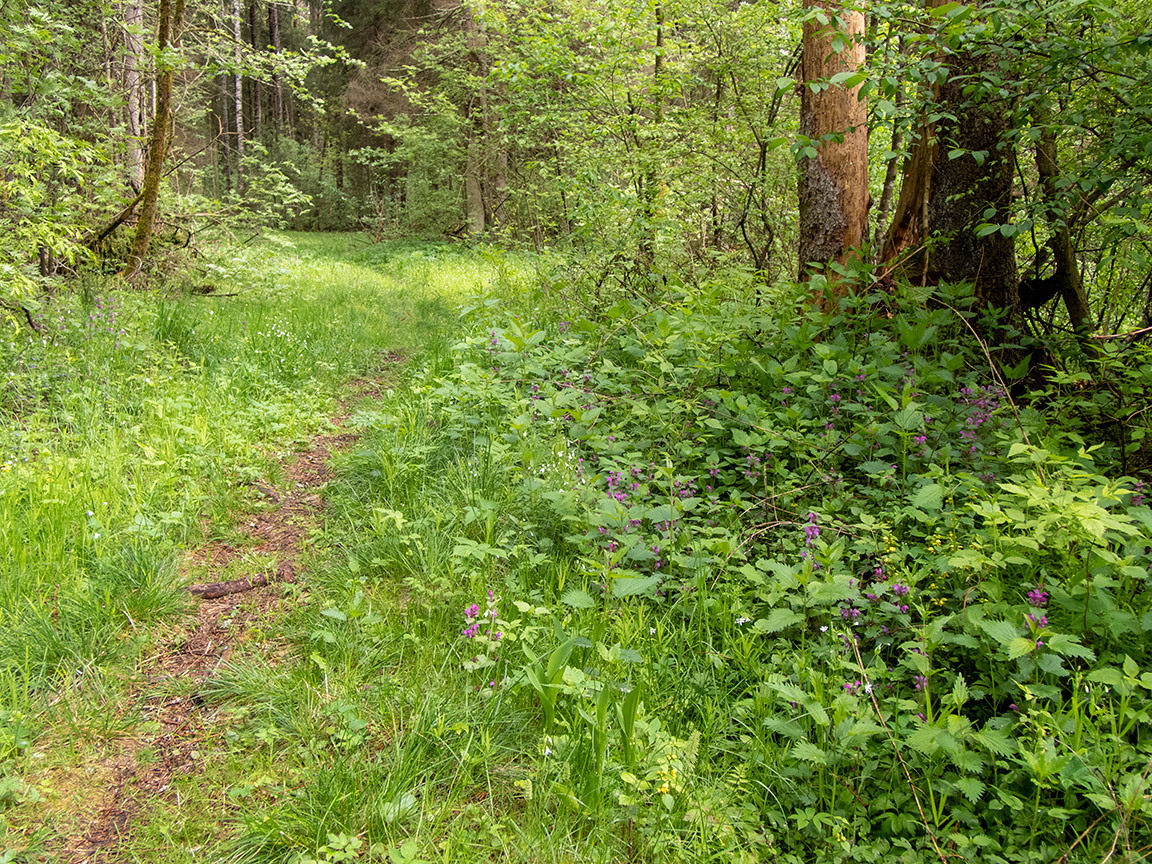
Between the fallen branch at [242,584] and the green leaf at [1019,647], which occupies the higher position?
the green leaf at [1019,647]

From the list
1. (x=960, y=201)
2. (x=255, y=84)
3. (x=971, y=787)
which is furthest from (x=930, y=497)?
(x=255, y=84)

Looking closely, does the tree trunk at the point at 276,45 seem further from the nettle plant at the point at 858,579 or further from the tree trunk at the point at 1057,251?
the tree trunk at the point at 1057,251

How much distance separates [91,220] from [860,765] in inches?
367

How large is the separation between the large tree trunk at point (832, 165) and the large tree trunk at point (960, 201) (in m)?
0.45

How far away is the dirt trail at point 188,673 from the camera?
1.92 meters

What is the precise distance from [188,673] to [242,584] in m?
0.61

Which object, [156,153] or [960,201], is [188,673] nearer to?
[960,201]

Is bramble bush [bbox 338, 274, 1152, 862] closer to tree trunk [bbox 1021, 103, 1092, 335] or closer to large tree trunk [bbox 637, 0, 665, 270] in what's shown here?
tree trunk [bbox 1021, 103, 1092, 335]

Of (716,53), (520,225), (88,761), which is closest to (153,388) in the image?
(88,761)

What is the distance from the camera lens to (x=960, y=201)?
173 inches

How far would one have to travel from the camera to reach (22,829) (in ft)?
6.02

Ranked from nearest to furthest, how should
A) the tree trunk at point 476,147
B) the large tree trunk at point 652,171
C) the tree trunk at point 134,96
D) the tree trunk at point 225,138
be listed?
1. the large tree trunk at point 652,171
2. the tree trunk at point 134,96
3. the tree trunk at point 476,147
4. the tree trunk at point 225,138

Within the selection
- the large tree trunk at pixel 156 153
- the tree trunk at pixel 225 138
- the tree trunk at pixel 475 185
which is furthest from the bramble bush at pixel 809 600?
the tree trunk at pixel 225 138

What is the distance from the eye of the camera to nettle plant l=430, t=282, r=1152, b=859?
191cm
